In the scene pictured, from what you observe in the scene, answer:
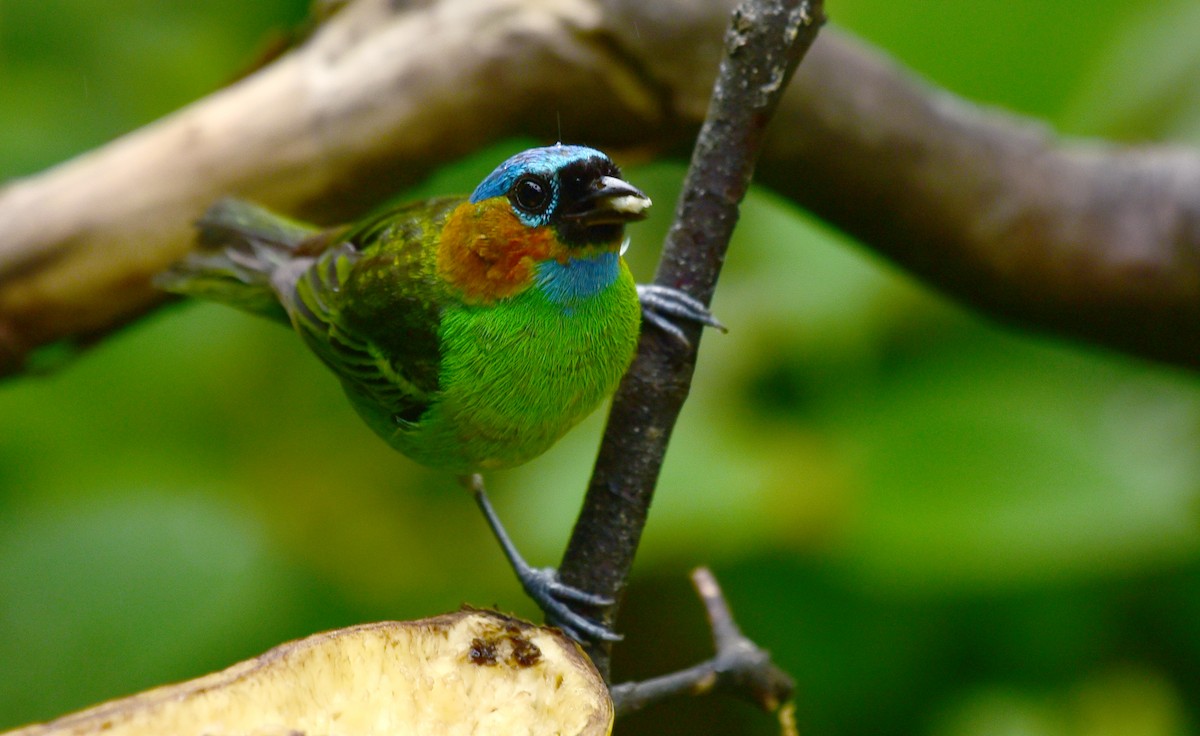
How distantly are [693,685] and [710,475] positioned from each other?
149 centimetres

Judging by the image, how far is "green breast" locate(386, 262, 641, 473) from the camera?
200 cm

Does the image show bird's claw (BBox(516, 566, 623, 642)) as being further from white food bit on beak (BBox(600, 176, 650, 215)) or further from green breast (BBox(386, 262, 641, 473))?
white food bit on beak (BBox(600, 176, 650, 215))

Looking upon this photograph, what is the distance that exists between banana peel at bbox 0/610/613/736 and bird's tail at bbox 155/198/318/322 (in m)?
1.37

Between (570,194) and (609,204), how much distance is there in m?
0.09

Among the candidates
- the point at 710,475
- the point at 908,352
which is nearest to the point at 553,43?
the point at 710,475

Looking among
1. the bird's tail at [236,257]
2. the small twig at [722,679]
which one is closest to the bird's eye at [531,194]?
the small twig at [722,679]

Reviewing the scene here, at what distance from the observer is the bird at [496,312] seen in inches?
74.8

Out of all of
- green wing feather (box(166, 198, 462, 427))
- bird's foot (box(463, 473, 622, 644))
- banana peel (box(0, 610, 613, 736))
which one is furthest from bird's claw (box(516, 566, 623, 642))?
green wing feather (box(166, 198, 462, 427))

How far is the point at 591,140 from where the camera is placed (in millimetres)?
3051

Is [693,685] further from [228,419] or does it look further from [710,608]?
[228,419]

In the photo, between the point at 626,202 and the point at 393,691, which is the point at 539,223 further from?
the point at 393,691

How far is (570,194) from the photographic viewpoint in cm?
184

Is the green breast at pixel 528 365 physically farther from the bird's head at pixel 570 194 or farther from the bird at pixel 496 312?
the bird's head at pixel 570 194

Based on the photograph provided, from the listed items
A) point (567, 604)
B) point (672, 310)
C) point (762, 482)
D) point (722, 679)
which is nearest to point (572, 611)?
point (567, 604)
